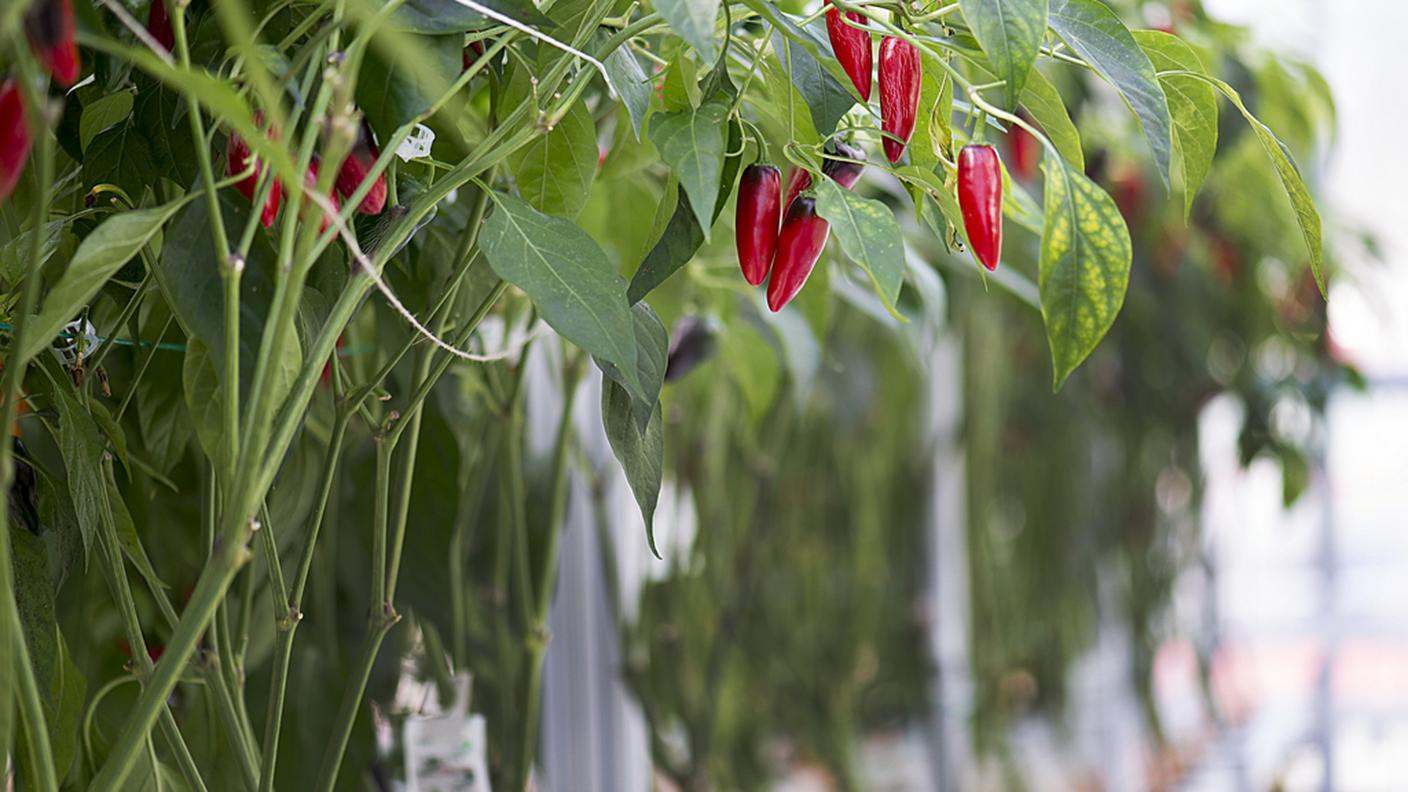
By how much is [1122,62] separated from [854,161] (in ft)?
0.31

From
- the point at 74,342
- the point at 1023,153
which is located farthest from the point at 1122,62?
the point at 1023,153

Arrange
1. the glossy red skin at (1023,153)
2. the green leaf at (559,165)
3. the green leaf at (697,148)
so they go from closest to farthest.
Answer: the green leaf at (697,148) → the green leaf at (559,165) → the glossy red skin at (1023,153)

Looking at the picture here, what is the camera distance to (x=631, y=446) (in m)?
0.46

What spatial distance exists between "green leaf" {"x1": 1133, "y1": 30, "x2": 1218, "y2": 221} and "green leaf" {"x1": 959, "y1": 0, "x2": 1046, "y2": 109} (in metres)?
0.11

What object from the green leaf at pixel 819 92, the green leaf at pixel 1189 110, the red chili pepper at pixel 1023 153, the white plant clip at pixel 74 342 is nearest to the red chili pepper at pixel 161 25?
the white plant clip at pixel 74 342

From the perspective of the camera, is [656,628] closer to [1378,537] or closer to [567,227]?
[567,227]

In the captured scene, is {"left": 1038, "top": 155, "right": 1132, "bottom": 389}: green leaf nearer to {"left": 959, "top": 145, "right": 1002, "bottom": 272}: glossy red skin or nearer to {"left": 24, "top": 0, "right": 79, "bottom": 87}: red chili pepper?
{"left": 959, "top": 145, "right": 1002, "bottom": 272}: glossy red skin

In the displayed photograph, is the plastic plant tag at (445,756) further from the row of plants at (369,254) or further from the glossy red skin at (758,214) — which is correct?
the glossy red skin at (758,214)

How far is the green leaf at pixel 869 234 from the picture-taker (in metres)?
0.40

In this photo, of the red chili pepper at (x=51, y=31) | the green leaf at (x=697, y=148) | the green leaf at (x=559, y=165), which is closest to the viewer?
the red chili pepper at (x=51, y=31)

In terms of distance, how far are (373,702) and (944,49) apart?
475 mm

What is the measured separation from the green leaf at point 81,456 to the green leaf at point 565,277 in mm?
151

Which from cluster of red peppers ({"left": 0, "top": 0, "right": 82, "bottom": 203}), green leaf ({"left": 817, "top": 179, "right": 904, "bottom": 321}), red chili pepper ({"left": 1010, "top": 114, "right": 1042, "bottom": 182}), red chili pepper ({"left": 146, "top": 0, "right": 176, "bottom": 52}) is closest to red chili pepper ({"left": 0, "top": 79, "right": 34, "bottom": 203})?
cluster of red peppers ({"left": 0, "top": 0, "right": 82, "bottom": 203})

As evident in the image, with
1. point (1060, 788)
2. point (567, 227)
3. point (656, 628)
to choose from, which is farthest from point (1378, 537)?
point (567, 227)
